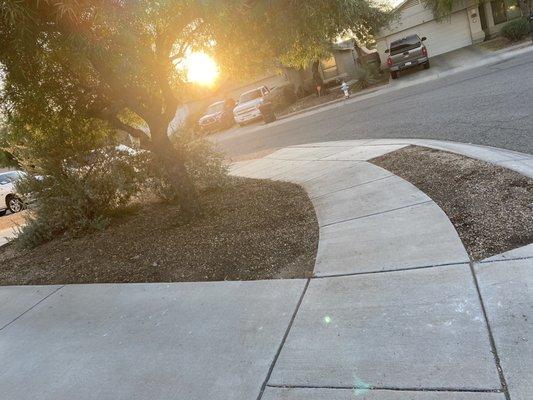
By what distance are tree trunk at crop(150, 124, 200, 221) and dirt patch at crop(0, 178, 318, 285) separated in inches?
10.0

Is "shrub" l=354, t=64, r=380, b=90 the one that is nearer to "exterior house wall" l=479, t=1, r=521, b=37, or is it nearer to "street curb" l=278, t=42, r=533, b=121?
"street curb" l=278, t=42, r=533, b=121

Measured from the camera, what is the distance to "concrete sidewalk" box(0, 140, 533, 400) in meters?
2.50

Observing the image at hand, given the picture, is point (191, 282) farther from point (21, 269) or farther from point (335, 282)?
point (21, 269)

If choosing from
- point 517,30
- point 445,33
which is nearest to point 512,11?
point 445,33

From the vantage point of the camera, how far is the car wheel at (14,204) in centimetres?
1577

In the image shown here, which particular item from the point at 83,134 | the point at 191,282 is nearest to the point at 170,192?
the point at 83,134

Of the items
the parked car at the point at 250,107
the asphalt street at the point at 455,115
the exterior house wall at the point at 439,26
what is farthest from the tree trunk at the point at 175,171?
the exterior house wall at the point at 439,26

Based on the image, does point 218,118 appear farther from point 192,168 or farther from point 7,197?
point 192,168

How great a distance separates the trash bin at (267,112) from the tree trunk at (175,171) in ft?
55.7

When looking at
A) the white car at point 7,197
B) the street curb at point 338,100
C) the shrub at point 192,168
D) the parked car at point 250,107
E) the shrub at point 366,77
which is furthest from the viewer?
the parked car at point 250,107

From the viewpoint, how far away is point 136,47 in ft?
15.1

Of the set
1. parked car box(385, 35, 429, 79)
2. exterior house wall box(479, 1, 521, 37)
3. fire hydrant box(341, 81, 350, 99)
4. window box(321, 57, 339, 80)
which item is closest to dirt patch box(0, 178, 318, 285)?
fire hydrant box(341, 81, 350, 99)

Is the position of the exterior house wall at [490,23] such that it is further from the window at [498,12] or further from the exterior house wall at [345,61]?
the exterior house wall at [345,61]

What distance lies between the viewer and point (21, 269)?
664cm
